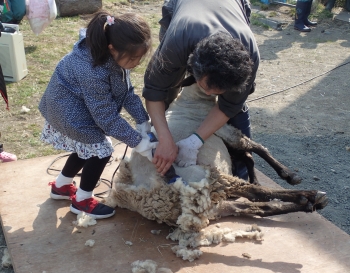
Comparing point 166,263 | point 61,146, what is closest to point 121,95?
point 61,146

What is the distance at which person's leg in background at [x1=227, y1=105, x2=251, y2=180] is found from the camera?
3.28 meters

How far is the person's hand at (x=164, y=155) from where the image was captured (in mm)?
2584

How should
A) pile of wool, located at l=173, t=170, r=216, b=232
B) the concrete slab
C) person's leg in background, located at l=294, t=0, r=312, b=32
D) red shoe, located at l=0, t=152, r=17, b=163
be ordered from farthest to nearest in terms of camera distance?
person's leg in background, located at l=294, t=0, r=312, b=32 < red shoe, located at l=0, t=152, r=17, b=163 < pile of wool, located at l=173, t=170, r=216, b=232 < the concrete slab

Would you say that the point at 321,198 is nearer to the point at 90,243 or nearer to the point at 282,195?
the point at 282,195

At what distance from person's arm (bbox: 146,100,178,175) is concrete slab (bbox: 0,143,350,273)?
0.47 metres

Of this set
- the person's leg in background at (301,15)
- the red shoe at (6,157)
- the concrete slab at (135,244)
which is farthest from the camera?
the person's leg in background at (301,15)

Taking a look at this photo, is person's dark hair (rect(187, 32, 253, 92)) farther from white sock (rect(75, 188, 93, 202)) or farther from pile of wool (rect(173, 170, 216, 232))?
white sock (rect(75, 188, 93, 202))

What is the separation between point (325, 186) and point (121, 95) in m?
1.96

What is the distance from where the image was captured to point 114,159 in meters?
3.64

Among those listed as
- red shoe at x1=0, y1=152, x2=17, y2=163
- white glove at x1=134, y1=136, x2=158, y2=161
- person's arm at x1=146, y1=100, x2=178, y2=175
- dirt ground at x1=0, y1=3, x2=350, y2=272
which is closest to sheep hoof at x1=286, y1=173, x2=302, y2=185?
dirt ground at x1=0, y1=3, x2=350, y2=272

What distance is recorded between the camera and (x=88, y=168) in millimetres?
2740

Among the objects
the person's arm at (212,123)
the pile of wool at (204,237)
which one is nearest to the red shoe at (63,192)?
the pile of wool at (204,237)

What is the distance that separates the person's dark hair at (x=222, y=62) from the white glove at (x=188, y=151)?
0.51 meters

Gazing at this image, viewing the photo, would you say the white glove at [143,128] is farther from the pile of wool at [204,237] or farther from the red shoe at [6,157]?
the red shoe at [6,157]
